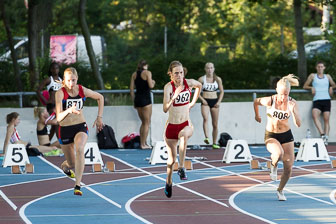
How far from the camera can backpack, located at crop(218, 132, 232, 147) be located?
21.9 meters

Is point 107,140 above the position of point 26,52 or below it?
below

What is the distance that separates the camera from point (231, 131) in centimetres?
2255

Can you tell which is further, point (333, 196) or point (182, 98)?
point (333, 196)

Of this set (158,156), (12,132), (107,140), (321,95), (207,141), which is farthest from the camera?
(321,95)

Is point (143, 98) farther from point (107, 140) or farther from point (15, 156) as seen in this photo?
point (15, 156)

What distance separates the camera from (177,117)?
43.7 feet

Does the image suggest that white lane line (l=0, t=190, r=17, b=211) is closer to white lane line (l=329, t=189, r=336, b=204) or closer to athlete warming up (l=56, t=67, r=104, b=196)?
athlete warming up (l=56, t=67, r=104, b=196)

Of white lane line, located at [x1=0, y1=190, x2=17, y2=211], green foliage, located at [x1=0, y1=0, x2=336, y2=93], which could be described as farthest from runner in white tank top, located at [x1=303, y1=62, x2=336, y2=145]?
white lane line, located at [x1=0, y1=190, x2=17, y2=211]

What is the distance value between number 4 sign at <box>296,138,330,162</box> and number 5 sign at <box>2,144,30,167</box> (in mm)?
5785

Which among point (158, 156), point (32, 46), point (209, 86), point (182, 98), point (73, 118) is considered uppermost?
point (32, 46)

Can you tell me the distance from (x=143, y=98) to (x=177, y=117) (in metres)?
7.86

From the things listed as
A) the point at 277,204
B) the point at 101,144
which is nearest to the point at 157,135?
the point at 101,144

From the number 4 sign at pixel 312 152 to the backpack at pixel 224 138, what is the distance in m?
3.17

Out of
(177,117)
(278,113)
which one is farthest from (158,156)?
(278,113)
